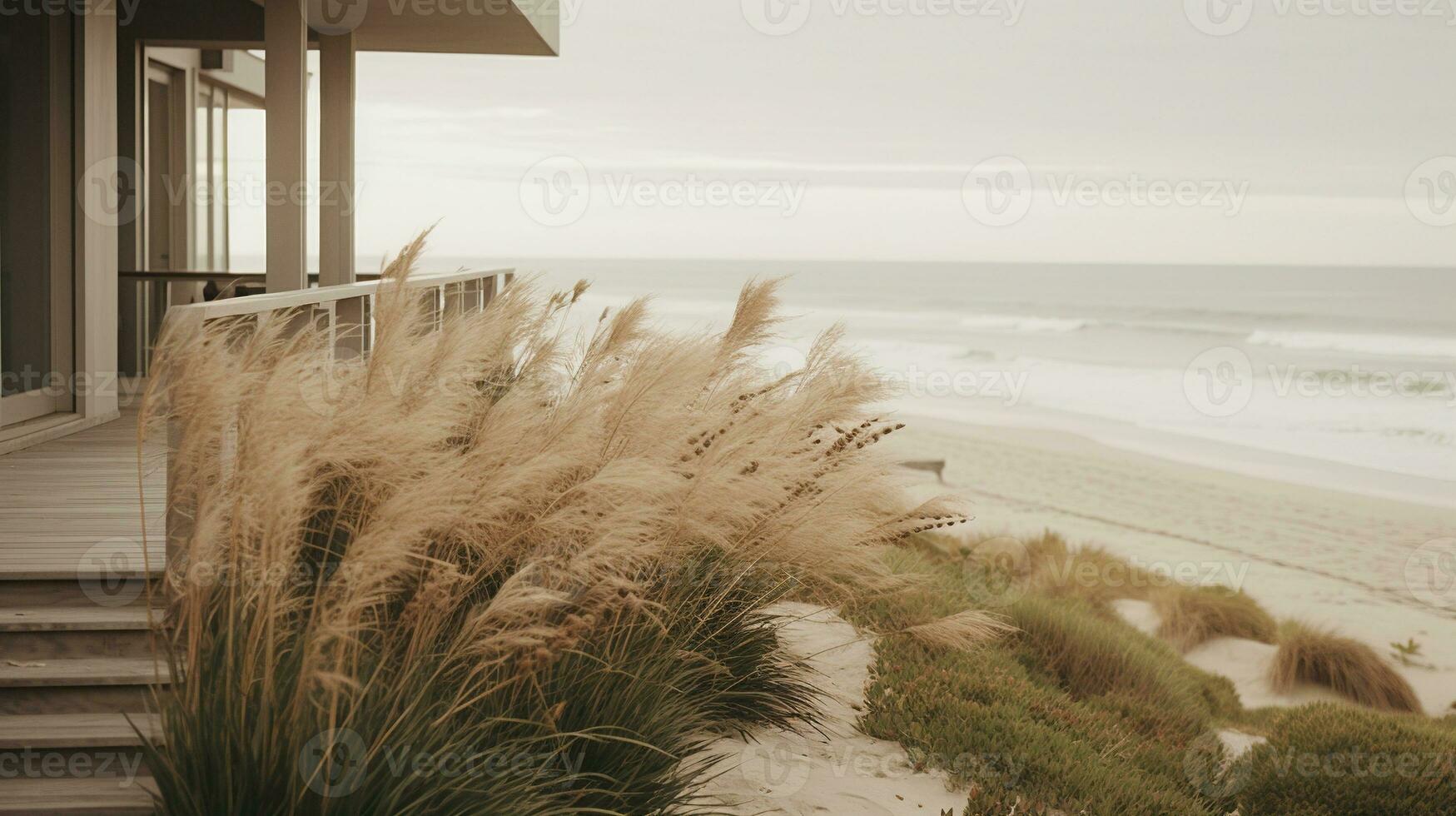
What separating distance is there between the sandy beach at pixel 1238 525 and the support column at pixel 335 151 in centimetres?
665

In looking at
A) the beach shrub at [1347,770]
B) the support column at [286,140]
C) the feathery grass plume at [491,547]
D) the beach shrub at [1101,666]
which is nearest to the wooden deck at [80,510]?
the feathery grass plume at [491,547]

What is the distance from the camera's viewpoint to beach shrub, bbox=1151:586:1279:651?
9883 millimetres

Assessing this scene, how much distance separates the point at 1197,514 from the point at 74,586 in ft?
49.8

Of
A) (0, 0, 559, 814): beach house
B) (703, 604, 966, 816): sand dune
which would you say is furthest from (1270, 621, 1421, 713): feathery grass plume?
(0, 0, 559, 814): beach house

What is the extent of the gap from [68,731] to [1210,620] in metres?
9.15

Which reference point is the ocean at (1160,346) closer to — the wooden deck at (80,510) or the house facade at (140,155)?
the wooden deck at (80,510)

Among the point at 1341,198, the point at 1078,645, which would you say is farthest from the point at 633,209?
the point at 1078,645

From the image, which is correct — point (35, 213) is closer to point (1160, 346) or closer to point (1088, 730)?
point (1088, 730)

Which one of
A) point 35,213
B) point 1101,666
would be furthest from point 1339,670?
point 35,213

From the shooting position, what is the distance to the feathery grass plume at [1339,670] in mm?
8875

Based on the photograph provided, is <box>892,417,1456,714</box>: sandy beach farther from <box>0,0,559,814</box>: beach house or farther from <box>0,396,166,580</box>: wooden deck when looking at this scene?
<box>0,396,166,580</box>: wooden deck

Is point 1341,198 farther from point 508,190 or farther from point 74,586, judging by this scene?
point 74,586

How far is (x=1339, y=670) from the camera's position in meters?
9.01

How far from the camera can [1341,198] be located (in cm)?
4772
